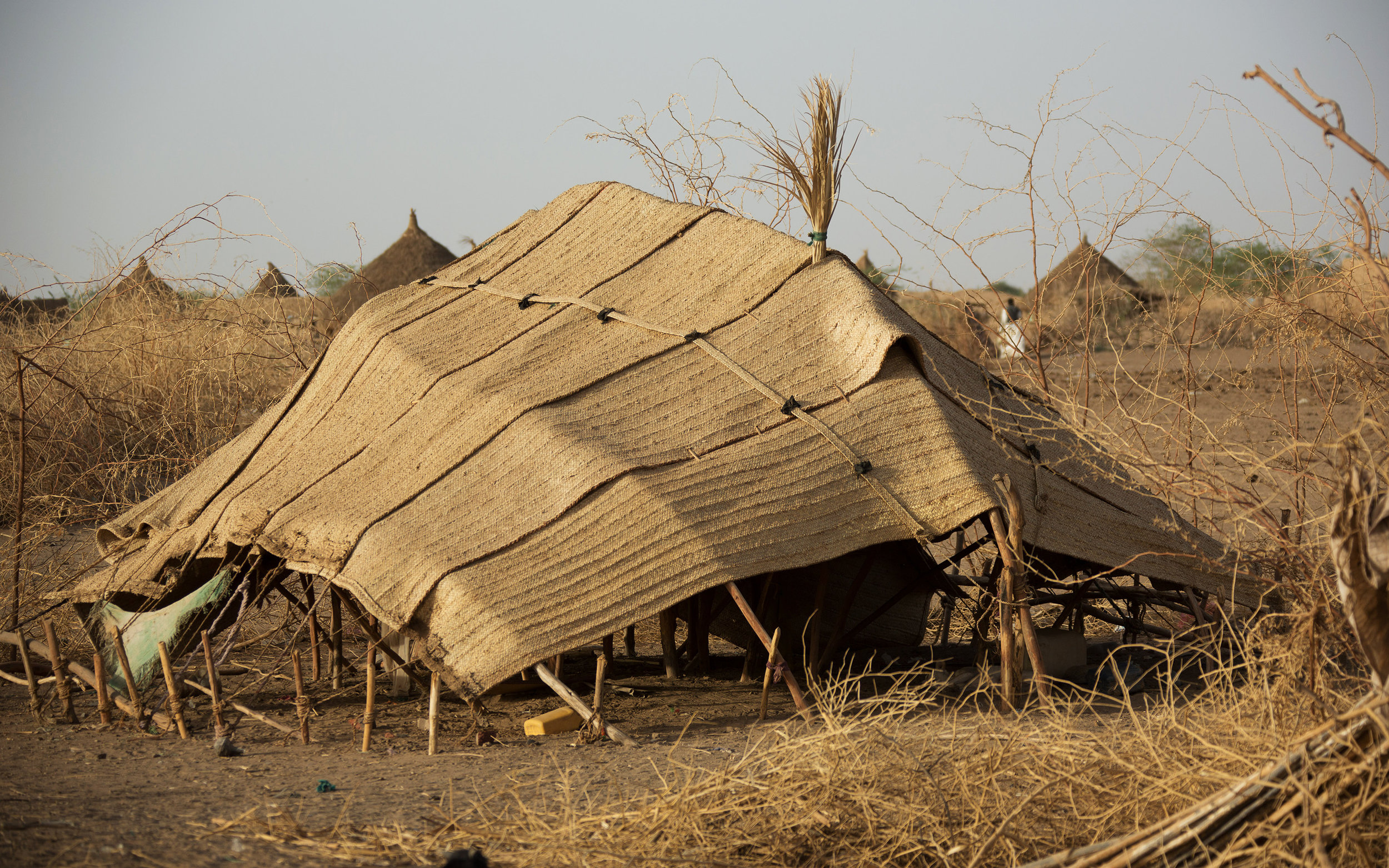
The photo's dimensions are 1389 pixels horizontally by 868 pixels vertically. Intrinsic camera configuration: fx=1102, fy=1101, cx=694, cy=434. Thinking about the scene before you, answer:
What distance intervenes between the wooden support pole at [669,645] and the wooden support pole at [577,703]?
49.4 inches

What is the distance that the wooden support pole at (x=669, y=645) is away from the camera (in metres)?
5.34

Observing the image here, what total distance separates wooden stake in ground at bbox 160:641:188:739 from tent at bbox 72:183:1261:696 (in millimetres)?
595

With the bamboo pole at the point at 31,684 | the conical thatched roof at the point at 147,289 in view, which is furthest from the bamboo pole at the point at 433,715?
the conical thatched roof at the point at 147,289

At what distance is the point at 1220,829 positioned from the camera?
95.2 inches

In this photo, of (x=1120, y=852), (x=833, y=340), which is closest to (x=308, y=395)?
(x=833, y=340)

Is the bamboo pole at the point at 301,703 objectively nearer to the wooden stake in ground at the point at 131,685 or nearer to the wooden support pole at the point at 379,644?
the wooden support pole at the point at 379,644

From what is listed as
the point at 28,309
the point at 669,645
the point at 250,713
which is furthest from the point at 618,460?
the point at 28,309

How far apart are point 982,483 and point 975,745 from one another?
135 centimetres

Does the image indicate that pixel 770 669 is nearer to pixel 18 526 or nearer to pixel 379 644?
pixel 379 644

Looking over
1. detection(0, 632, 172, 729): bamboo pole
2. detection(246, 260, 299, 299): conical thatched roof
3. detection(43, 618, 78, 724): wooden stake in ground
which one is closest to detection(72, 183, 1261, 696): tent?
detection(0, 632, 172, 729): bamboo pole

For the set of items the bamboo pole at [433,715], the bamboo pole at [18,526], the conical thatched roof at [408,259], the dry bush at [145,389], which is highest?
the conical thatched roof at [408,259]

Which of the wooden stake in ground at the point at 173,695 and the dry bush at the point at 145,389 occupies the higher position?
the dry bush at the point at 145,389

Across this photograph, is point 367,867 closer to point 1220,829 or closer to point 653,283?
point 1220,829

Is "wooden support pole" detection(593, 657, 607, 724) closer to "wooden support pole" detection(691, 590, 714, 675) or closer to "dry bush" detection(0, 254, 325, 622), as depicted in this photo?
"wooden support pole" detection(691, 590, 714, 675)
